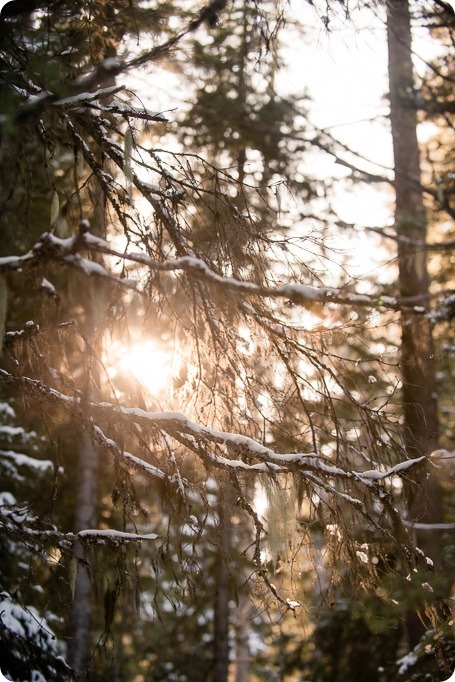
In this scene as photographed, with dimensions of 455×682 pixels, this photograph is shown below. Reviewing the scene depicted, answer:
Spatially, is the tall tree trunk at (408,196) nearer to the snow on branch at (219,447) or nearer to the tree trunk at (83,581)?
the snow on branch at (219,447)

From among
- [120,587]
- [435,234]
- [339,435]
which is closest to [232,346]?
[339,435]

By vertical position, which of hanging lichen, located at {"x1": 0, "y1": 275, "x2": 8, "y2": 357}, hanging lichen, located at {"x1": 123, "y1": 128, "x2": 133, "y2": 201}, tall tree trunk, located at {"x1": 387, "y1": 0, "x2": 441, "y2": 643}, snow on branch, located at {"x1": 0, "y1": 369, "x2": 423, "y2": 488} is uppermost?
tall tree trunk, located at {"x1": 387, "y1": 0, "x2": 441, "y2": 643}

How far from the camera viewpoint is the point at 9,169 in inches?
125

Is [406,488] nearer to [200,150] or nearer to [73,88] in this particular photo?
[73,88]

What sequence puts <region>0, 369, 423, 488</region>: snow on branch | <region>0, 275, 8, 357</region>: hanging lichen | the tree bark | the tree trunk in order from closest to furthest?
<region>0, 275, 8, 357</region>: hanging lichen → <region>0, 369, 423, 488</region>: snow on branch → the tree bark → the tree trunk

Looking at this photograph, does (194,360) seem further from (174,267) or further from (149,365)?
(174,267)

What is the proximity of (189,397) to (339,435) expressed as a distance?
78cm

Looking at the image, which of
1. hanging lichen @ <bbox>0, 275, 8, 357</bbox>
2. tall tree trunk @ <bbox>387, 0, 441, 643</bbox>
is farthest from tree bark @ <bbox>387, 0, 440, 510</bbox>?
hanging lichen @ <bbox>0, 275, 8, 357</bbox>

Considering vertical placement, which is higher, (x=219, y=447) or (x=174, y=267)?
(x=174, y=267)

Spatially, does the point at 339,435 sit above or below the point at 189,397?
below

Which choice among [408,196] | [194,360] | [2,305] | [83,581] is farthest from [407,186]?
[83,581]

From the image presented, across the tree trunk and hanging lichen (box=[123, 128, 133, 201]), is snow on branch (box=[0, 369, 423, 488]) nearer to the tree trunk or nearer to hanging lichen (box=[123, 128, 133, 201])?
hanging lichen (box=[123, 128, 133, 201])

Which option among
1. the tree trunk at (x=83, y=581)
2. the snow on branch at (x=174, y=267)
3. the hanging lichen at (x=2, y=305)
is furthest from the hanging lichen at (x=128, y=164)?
the tree trunk at (x=83, y=581)

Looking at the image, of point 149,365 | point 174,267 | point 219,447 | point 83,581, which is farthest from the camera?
point 83,581
